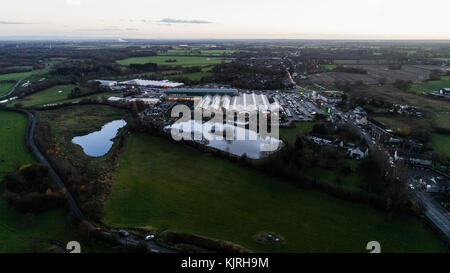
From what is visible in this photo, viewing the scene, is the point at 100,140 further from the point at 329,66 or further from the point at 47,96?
the point at 329,66

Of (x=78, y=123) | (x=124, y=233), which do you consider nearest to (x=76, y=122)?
(x=78, y=123)

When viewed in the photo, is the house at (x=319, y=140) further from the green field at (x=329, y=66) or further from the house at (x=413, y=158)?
the green field at (x=329, y=66)

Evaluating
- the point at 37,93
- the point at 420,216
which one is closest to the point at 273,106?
the point at 420,216

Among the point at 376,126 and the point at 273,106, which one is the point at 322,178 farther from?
the point at 273,106

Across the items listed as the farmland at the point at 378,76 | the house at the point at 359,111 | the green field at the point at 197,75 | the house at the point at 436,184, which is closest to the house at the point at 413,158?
the house at the point at 436,184

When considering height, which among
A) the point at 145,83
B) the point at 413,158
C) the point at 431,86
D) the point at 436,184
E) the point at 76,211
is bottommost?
the point at 76,211

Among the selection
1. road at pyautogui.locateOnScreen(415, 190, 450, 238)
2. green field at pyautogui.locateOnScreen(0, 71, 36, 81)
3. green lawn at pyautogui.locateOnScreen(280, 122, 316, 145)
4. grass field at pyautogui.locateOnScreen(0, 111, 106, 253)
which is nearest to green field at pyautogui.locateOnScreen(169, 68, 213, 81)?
green lawn at pyautogui.locateOnScreen(280, 122, 316, 145)
